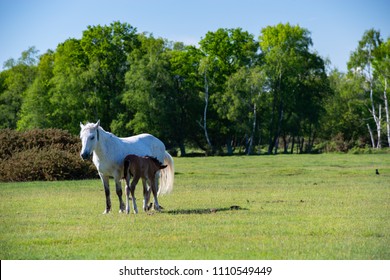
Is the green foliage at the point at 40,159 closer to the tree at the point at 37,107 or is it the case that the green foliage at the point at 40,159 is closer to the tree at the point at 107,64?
the tree at the point at 107,64

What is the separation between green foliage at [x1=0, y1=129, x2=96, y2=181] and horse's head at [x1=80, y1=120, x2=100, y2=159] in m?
16.1

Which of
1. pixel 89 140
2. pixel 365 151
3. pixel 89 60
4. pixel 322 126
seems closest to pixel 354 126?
pixel 322 126

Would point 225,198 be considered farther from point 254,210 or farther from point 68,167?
point 68,167

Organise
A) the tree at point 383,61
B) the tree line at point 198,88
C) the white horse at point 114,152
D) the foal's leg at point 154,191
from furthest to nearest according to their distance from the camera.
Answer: the tree line at point 198,88 < the tree at point 383,61 < the foal's leg at point 154,191 < the white horse at point 114,152

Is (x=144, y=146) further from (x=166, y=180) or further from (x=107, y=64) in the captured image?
(x=107, y=64)

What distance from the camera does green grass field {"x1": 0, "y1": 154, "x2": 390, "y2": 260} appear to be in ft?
36.8

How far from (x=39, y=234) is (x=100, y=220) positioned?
223 centimetres

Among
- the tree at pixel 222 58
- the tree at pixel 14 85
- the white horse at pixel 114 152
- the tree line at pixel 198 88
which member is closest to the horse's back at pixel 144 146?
the white horse at pixel 114 152

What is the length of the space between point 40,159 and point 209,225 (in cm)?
2010

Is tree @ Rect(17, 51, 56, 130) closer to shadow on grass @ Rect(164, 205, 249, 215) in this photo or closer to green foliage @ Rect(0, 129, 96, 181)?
green foliage @ Rect(0, 129, 96, 181)

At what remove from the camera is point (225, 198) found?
69.4ft

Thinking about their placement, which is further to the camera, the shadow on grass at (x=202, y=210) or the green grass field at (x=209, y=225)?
the shadow on grass at (x=202, y=210)

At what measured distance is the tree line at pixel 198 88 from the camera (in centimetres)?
7238

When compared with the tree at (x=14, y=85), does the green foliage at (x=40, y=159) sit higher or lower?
lower
